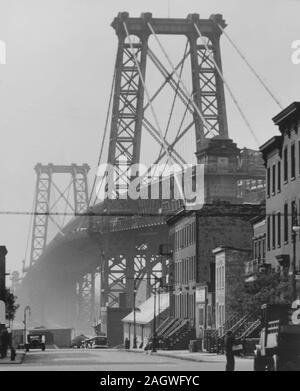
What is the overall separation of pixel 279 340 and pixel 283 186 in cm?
3337

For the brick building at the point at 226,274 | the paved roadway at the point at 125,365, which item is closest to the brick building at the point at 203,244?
the brick building at the point at 226,274

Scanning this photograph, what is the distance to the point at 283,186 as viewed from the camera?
70812 mm

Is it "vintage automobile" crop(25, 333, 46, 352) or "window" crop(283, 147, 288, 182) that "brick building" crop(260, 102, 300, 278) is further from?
"vintage automobile" crop(25, 333, 46, 352)

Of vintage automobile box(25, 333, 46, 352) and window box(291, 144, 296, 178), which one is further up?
window box(291, 144, 296, 178)

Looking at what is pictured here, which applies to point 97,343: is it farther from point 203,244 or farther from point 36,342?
point 203,244

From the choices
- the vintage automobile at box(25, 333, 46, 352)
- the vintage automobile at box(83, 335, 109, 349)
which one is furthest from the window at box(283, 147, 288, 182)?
the vintage automobile at box(83, 335, 109, 349)

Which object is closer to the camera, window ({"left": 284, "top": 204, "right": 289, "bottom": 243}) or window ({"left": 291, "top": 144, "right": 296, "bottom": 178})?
window ({"left": 291, "top": 144, "right": 296, "bottom": 178})

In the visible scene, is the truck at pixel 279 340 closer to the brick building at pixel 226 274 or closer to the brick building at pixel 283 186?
the brick building at pixel 283 186

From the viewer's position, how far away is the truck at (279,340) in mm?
37406

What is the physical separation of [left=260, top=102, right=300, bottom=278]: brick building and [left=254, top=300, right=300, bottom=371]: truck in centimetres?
2422

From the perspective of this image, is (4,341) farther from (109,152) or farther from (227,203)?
(109,152)

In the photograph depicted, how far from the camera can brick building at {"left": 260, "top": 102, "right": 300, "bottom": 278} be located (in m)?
67.8

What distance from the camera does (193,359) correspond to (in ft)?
198
